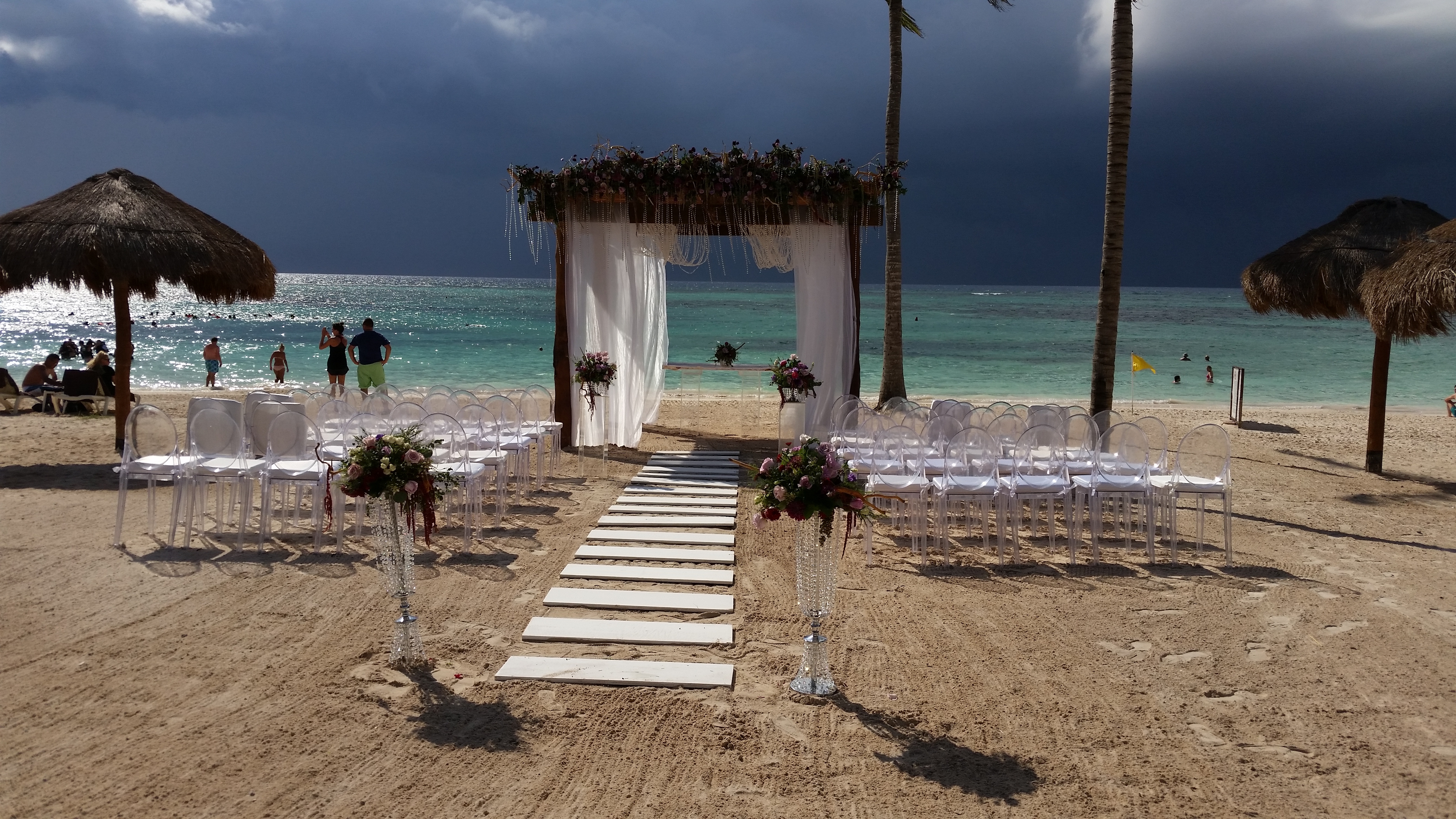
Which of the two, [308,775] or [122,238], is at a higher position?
[122,238]

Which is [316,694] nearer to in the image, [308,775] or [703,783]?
[308,775]

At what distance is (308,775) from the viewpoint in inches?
127

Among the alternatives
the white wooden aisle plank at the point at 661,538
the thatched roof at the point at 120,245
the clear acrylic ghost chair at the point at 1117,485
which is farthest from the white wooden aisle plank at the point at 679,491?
the thatched roof at the point at 120,245

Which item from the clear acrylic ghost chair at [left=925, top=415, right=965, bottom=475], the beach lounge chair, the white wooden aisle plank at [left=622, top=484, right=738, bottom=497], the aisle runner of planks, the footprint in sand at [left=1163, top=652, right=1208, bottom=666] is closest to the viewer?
the aisle runner of planks

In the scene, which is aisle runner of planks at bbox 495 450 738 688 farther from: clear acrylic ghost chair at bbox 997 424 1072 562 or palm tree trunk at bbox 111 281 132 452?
palm tree trunk at bbox 111 281 132 452

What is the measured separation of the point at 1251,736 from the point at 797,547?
6.39ft

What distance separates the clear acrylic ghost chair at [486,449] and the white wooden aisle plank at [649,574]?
141 centimetres

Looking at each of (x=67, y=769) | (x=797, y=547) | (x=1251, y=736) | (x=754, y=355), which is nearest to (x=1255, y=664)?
(x=1251, y=736)

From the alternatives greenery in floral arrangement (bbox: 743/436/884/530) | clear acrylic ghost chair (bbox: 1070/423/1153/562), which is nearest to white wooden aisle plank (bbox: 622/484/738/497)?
clear acrylic ghost chair (bbox: 1070/423/1153/562)

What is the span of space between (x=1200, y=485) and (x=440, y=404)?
20.8 feet

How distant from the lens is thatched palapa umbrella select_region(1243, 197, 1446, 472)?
9.92 metres

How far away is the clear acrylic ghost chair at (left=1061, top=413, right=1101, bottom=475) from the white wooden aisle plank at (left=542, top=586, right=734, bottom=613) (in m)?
3.06

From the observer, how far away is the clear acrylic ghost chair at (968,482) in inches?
244

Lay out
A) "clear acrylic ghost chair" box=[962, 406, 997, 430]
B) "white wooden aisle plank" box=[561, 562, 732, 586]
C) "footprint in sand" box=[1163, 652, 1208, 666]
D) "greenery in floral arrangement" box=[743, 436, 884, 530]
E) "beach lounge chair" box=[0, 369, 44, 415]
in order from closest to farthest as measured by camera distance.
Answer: "greenery in floral arrangement" box=[743, 436, 884, 530]
"footprint in sand" box=[1163, 652, 1208, 666]
"white wooden aisle plank" box=[561, 562, 732, 586]
"clear acrylic ghost chair" box=[962, 406, 997, 430]
"beach lounge chair" box=[0, 369, 44, 415]
